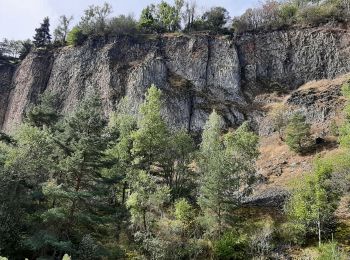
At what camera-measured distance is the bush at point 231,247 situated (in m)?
31.4

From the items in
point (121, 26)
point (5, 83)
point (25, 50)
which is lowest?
point (5, 83)

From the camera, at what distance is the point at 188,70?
222 feet

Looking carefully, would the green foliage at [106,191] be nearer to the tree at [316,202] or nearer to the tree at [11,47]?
the tree at [316,202]

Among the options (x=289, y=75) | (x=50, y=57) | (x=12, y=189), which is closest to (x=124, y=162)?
(x=12, y=189)

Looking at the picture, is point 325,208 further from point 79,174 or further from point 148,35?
point 148,35

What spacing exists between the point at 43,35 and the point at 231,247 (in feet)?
203

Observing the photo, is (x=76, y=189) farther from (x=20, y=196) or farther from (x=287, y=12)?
(x=287, y=12)

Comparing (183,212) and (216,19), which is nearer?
(183,212)

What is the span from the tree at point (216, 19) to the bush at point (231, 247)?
167ft

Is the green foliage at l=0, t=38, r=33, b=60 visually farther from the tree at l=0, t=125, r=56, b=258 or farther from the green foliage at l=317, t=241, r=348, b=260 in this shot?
the green foliage at l=317, t=241, r=348, b=260

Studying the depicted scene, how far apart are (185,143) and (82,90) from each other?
105 ft

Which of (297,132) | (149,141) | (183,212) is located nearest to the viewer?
(183,212)

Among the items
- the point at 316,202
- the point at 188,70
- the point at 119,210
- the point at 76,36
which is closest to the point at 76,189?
the point at 119,210

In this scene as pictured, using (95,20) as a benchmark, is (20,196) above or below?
below
